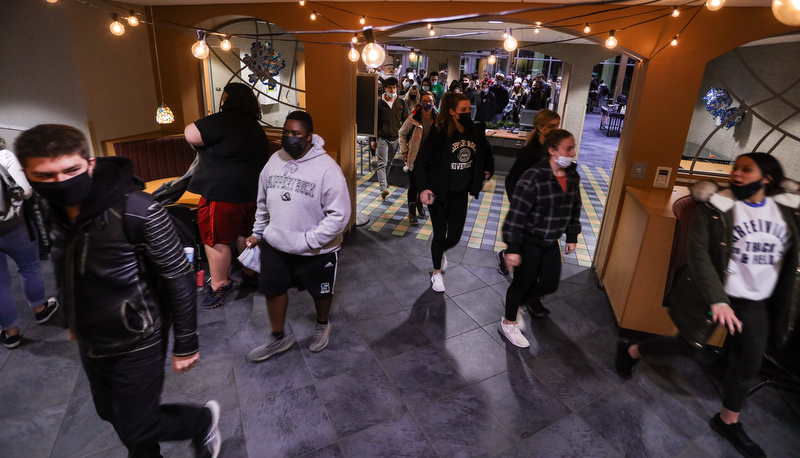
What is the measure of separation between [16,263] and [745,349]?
4.49 meters

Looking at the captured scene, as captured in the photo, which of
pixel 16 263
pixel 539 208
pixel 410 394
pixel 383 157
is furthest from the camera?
pixel 383 157

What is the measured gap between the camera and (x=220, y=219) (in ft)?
11.4

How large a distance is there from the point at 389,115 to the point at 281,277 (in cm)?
449

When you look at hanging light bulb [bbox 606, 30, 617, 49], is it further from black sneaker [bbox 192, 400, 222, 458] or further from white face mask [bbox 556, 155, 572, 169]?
black sneaker [bbox 192, 400, 222, 458]

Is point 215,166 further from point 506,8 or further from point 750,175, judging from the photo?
point 750,175

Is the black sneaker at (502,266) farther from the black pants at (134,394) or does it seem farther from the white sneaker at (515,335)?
the black pants at (134,394)

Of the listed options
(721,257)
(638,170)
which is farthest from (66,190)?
(638,170)

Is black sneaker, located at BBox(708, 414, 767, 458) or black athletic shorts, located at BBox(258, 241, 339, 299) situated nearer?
black sneaker, located at BBox(708, 414, 767, 458)

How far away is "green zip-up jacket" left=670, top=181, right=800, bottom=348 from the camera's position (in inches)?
84.4

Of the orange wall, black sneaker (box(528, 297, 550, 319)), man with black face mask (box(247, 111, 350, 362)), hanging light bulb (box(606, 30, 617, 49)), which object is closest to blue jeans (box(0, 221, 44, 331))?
man with black face mask (box(247, 111, 350, 362))

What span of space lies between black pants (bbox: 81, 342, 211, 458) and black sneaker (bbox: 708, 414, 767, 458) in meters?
2.87

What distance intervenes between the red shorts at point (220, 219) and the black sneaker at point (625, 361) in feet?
9.87

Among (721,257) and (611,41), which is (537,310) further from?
(611,41)

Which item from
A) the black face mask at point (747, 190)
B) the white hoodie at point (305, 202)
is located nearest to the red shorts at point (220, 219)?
the white hoodie at point (305, 202)
